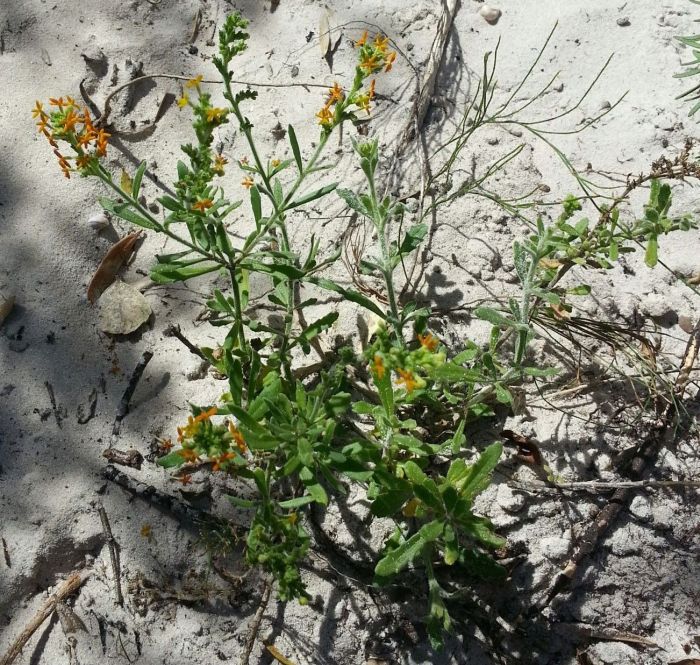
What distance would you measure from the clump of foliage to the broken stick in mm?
606

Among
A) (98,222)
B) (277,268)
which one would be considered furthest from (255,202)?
(98,222)

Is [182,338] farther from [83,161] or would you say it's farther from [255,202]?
[83,161]

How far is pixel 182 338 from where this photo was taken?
A: 2.92 m

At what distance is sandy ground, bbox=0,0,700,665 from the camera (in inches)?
109

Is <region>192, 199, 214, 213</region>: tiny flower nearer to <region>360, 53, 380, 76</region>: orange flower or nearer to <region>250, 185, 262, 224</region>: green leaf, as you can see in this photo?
<region>250, 185, 262, 224</region>: green leaf

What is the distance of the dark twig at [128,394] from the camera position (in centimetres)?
302

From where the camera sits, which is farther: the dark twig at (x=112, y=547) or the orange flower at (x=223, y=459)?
the dark twig at (x=112, y=547)

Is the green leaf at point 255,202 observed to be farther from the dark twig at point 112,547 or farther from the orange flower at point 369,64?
the dark twig at point 112,547

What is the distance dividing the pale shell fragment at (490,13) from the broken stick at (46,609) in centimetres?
336

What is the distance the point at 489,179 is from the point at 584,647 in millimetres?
2132

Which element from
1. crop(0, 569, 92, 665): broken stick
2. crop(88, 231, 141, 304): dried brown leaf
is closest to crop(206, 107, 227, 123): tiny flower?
crop(88, 231, 141, 304): dried brown leaf

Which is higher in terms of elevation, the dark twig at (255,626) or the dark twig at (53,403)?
the dark twig at (53,403)

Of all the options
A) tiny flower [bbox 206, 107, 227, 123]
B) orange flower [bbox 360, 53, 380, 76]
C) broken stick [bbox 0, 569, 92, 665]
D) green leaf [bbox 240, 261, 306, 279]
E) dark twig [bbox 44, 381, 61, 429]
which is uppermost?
orange flower [bbox 360, 53, 380, 76]

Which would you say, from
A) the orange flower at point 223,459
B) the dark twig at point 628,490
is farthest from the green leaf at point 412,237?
the dark twig at point 628,490
